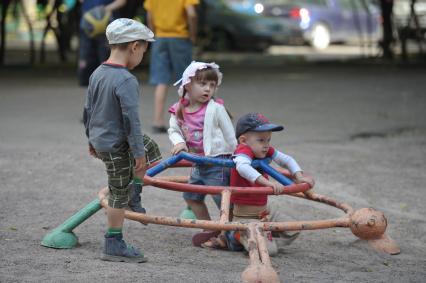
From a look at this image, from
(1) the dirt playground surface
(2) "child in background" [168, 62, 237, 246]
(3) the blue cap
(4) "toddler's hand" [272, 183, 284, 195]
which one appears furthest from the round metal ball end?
(2) "child in background" [168, 62, 237, 246]

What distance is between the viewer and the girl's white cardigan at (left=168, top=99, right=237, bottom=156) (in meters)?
6.07

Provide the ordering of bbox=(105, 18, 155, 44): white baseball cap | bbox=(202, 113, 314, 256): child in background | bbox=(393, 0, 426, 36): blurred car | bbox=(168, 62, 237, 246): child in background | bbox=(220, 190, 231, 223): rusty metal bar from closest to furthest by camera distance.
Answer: bbox=(105, 18, 155, 44): white baseball cap → bbox=(220, 190, 231, 223): rusty metal bar → bbox=(202, 113, 314, 256): child in background → bbox=(168, 62, 237, 246): child in background → bbox=(393, 0, 426, 36): blurred car

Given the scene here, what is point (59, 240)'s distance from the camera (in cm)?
581

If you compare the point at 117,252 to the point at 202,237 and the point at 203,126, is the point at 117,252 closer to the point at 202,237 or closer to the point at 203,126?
the point at 202,237

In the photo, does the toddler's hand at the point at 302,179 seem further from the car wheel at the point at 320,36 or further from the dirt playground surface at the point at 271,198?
the car wheel at the point at 320,36

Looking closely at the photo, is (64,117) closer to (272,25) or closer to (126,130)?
(126,130)

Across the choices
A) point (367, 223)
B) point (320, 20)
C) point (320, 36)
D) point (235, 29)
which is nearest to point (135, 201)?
point (367, 223)

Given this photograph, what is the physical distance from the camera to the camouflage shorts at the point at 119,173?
5426mm

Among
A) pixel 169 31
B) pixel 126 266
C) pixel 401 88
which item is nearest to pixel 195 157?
pixel 126 266

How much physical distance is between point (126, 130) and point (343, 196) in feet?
9.32

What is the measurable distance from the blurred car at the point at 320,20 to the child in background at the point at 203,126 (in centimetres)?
2073

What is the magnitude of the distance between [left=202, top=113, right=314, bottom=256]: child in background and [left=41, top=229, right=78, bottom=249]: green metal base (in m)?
0.83

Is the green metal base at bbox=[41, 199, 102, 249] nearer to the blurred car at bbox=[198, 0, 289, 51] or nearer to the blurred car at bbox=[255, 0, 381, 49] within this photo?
the blurred car at bbox=[198, 0, 289, 51]

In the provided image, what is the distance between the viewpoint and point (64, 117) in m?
11.6
